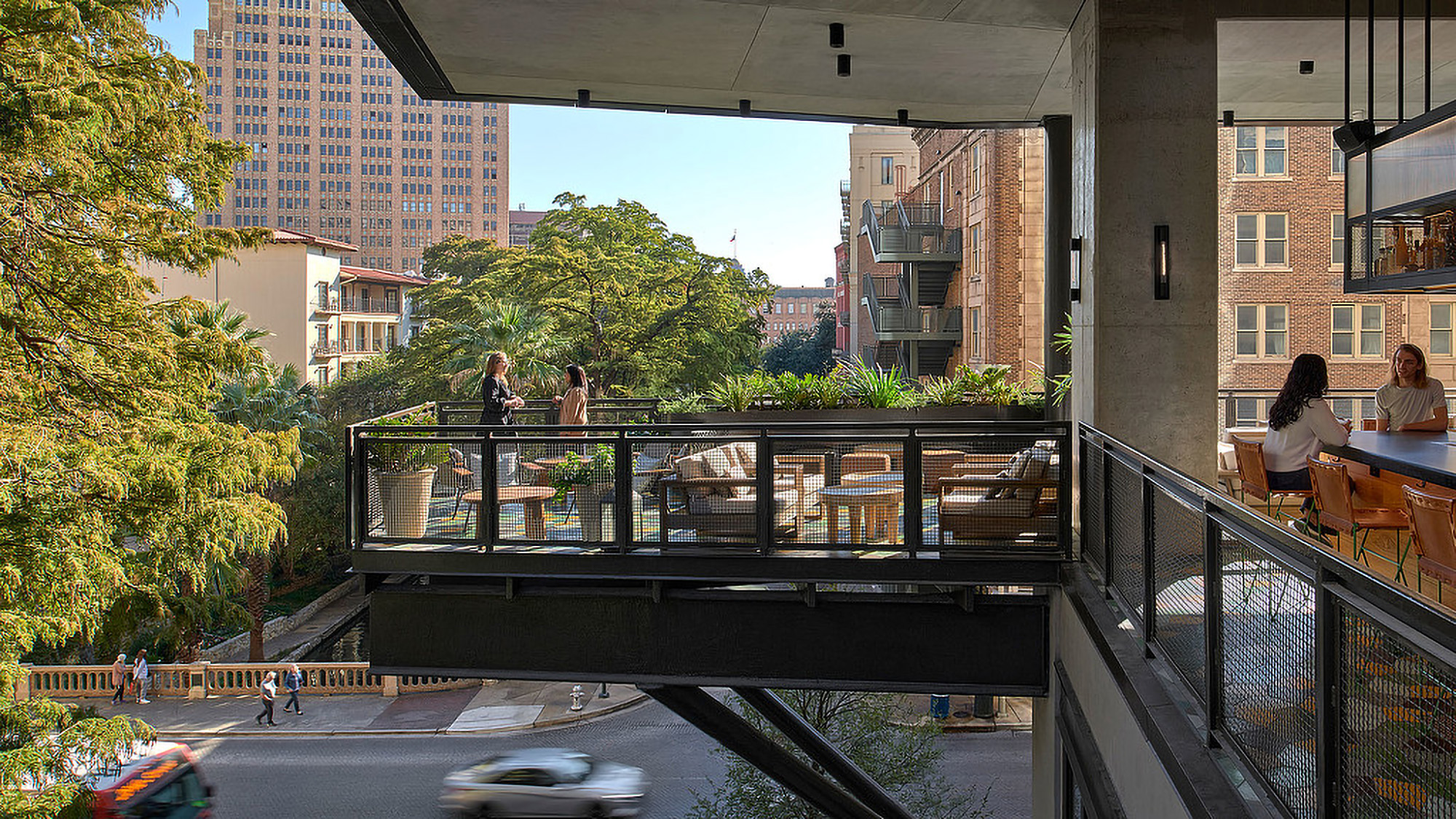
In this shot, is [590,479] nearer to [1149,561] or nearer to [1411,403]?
[1149,561]

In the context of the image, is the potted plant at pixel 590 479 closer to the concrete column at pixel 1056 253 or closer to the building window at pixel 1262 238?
the concrete column at pixel 1056 253

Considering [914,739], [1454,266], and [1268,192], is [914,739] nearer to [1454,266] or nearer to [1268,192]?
[1454,266]

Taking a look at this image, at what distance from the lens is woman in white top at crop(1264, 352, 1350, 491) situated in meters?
7.94

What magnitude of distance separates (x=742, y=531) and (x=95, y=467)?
8.49 meters

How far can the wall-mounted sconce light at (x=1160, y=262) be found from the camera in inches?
310

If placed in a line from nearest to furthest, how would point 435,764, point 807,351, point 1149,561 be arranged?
point 1149,561 < point 435,764 < point 807,351

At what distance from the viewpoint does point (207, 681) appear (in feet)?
107

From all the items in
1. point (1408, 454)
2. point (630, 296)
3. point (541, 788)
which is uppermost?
point (630, 296)

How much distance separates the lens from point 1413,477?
7746mm

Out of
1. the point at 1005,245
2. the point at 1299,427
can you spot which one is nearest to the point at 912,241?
the point at 1005,245

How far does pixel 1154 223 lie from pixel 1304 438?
6.37ft

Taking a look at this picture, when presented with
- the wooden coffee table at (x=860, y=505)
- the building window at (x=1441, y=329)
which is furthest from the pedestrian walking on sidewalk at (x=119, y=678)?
the building window at (x=1441, y=329)

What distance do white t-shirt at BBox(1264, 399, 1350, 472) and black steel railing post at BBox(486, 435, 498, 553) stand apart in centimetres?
571

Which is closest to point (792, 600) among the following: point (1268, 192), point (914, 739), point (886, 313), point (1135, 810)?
point (1135, 810)
